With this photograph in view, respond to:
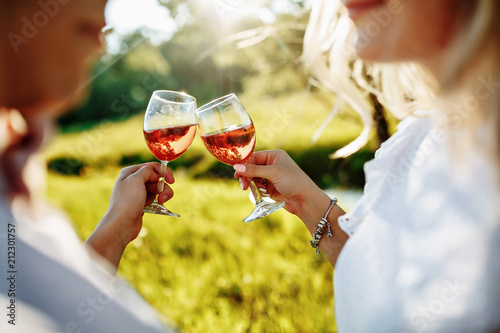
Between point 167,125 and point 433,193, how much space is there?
3.33 ft

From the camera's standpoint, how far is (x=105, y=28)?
1.34m

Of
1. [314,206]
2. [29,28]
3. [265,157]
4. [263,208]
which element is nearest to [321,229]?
[314,206]

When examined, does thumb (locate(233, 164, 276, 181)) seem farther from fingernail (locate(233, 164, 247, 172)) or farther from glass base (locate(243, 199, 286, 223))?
glass base (locate(243, 199, 286, 223))

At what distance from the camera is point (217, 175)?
25.8ft

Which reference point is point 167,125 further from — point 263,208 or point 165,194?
point 263,208

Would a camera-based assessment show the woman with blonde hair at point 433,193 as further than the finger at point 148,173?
No

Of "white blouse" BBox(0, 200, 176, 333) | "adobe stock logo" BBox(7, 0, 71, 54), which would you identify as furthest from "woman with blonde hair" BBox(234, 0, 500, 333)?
"adobe stock logo" BBox(7, 0, 71, 54)

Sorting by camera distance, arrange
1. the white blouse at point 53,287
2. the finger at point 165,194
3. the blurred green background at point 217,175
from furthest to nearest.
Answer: the blurred green background at point 217,175 → the finger at point 165,194 → the white blouse at point 53,287

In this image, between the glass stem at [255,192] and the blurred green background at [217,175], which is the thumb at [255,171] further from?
the blurred green background at [217,175]

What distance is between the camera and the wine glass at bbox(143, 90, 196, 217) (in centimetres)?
171

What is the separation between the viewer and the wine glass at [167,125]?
5.63ft

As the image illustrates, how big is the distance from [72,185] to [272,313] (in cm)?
616

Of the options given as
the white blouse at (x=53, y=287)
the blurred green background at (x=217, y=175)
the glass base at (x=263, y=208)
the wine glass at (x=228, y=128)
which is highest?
the white blouse at (x=53, y=287)

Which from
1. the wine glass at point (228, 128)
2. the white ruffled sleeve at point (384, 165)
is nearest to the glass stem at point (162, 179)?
the wine glass at point (228, 128)
